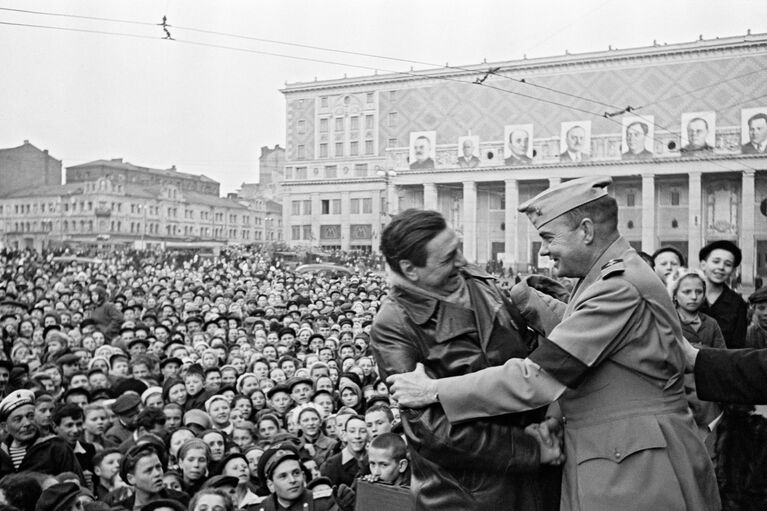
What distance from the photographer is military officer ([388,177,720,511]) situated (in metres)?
2.49

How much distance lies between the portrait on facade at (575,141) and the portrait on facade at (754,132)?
9.70 m

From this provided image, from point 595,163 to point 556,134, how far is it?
6822mm

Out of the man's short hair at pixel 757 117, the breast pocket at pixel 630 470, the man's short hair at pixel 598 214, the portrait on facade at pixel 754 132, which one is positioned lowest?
the breast pocket at pixel 630 470

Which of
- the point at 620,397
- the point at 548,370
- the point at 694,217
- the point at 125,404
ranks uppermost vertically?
the point at 694,217

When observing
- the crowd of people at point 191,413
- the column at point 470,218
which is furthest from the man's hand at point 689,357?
the column at point 470,218

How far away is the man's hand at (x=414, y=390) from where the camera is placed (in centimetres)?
250

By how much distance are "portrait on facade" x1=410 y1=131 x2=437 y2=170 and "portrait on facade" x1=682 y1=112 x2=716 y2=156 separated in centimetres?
1826

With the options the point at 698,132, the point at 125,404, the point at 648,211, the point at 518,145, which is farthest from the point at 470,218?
the point at 125,404

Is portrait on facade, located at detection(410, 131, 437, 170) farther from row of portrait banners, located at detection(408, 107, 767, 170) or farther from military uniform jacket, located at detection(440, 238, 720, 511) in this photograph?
military uniform jacket, located at detection(440, 238, 720, 511)

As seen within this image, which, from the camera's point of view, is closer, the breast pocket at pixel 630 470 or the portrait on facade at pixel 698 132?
the breast pocket at pixel 630 470

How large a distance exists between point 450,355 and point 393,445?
3015mm

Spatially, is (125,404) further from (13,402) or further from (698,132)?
(698,132)

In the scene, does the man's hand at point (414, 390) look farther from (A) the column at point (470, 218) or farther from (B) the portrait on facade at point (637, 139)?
(A) the column at point (470, 218)

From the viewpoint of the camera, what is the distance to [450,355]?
2629mm
